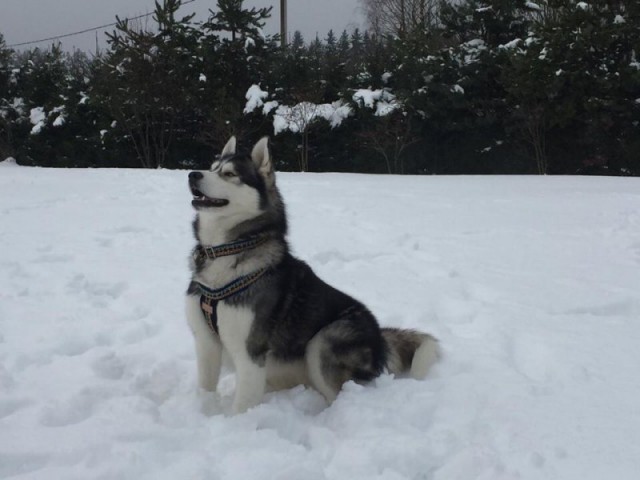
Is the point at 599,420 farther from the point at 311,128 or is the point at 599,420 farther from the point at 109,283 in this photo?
the point at 311,128

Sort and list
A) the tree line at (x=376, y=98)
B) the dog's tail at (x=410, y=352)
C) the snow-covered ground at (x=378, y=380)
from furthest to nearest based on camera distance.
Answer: the tree line at (x=376, y=98), the dog's tail at (x=410, y=352), the snow-covered ground at (x=378, y=380)

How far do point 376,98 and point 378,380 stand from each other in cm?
1691

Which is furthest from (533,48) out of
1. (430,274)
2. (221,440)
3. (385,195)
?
(221,440)

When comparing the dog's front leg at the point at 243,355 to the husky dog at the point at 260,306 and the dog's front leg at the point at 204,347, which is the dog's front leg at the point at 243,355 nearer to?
the husky dog at the point at 260,306

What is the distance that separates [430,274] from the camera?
17.7 ft

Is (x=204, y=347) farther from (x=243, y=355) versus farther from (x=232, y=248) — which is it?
(x=232, y=248)

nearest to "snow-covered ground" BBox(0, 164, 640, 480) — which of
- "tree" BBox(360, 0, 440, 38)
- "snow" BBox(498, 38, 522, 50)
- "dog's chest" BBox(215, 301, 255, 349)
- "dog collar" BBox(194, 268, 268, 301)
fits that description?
"dog's chest" BBox(215, 301, 255, 349)

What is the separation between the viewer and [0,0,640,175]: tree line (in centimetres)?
1644

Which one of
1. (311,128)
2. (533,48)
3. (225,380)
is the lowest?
(225,380)

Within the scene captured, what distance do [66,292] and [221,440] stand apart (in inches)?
111

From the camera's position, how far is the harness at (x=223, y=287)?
295cm

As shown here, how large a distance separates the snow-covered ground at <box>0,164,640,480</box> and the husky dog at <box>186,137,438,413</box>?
0.50 ft

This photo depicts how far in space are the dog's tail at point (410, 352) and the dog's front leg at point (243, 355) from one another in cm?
85

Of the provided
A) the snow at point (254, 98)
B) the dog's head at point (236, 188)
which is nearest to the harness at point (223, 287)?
the dog's head at point (236, 188)
